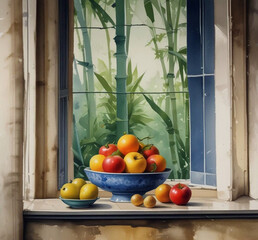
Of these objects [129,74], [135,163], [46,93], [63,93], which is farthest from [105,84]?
[135,163]

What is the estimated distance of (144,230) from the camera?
2.26m

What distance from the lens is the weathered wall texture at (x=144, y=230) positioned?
2.25m

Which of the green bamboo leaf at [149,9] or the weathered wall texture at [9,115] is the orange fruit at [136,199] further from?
the green bamboo leaf at [149,9]

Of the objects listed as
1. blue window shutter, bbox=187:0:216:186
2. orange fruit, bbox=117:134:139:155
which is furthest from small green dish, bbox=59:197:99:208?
blue window shutter, bbox=187:0:216:186

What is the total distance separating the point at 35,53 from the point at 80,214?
0.72m

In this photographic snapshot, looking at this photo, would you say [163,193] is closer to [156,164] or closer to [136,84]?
[156,164]

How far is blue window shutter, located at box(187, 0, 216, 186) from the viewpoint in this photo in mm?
2568

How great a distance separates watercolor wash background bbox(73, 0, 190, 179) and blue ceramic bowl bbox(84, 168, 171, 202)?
0.68m

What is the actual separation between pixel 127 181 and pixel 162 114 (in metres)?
0.96

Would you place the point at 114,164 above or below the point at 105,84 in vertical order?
below

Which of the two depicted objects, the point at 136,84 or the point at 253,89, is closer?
the point at 253,89

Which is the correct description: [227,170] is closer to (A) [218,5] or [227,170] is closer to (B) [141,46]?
(A) [218,5]

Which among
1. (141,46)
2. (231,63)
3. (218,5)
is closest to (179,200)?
(231,63)

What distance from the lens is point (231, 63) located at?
243 centimetres
